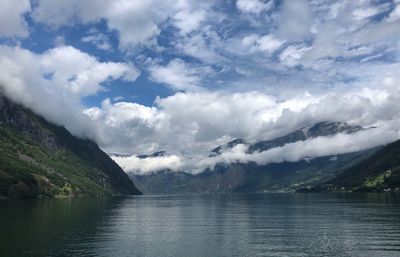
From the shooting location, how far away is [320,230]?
14412 centimetres

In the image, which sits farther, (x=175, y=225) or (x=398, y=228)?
(x=175, y=225)

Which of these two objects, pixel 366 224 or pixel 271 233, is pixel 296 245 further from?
pixel 366 224

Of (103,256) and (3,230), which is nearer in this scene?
(103,256)

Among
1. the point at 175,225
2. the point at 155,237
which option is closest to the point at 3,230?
the point at 155,237

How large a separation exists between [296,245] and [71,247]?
56941mm

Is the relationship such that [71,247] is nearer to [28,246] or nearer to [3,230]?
[28,246]

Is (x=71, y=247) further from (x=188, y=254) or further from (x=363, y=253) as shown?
(x=363, y=253)

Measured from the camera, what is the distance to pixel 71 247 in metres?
111

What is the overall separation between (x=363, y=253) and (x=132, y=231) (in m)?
80.4

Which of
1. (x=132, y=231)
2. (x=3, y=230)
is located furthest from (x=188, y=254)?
(x=3, y=230)

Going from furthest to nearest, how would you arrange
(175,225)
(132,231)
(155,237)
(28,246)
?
(175,225) → (132,231) → (155,237) → (28,246)

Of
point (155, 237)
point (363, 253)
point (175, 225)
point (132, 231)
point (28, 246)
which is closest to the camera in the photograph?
point (363, 253)

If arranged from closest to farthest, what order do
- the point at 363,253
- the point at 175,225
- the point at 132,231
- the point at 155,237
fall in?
the point at 363,253
the point at 155,237
the point at 132,231
the point at 175,225

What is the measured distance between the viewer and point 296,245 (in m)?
113
